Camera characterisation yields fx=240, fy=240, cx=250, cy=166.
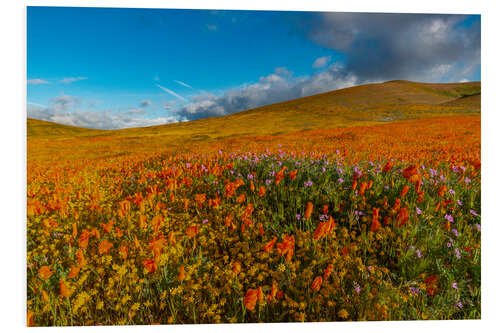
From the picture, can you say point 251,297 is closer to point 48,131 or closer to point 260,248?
point 260,248

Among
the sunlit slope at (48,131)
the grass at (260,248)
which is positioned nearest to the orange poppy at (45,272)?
the grass at (260,248)

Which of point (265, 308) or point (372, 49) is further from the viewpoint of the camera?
point (372, 49)

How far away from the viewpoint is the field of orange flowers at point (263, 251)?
69.1 inches

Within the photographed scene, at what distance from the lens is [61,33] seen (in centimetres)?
289

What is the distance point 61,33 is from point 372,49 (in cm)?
405

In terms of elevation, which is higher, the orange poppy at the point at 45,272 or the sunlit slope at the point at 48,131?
the sunlit slope at the point at 48,131

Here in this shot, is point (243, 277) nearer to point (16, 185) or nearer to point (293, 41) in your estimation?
point (16, 185)

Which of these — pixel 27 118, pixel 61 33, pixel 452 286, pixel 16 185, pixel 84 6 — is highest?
pixel 84 6

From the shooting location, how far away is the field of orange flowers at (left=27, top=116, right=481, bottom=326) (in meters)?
1.76

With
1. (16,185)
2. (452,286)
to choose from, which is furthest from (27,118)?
(452,286)

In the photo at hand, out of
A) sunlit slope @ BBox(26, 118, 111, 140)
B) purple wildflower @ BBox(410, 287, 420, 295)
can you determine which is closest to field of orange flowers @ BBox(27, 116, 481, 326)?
purple wildflower @ BBox(410, 287, 420, 295)

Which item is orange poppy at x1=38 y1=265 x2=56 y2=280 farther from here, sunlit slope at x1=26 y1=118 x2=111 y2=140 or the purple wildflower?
the purple wildflower

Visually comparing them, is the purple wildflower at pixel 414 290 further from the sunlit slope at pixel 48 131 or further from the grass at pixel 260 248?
the sunlit slope at pixel 48 131

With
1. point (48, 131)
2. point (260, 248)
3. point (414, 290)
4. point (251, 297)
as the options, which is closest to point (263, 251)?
point (260, 248)
